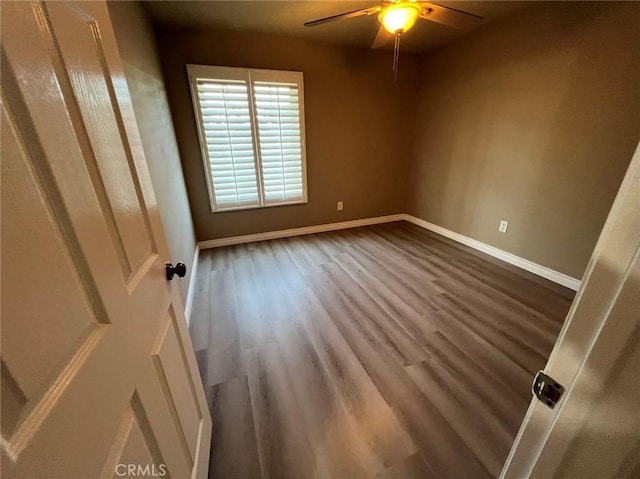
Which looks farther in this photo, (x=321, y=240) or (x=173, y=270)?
(x=321, y=240)

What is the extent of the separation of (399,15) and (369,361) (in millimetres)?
2341

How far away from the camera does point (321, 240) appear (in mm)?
3635

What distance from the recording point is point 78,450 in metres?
0.37

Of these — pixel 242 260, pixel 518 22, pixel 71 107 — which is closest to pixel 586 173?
pixel 518 22

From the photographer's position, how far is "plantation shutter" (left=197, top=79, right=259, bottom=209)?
2.92 m

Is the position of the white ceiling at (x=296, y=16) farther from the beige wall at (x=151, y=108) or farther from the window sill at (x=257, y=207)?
the window sill at (x=257, y=207)

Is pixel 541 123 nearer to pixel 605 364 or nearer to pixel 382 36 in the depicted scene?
pixel 382 36

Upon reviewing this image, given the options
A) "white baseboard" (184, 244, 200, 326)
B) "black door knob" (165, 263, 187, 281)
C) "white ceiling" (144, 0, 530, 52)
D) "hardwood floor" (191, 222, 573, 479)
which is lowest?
"hardwood floor" (191, 222, 573, 479)

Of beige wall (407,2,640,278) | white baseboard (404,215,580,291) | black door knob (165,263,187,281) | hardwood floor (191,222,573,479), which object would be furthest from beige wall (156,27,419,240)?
black door knob (165,263,187,281)

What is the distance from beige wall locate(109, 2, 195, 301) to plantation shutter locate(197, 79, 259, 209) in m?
0.51

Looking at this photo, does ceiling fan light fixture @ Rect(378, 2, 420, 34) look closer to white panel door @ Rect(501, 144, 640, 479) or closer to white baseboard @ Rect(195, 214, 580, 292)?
white panel door @ Rect(501, 144, 640, 479)

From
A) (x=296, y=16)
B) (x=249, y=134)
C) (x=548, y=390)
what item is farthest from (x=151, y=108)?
(x=548, y=390)

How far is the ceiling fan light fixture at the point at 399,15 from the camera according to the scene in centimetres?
166

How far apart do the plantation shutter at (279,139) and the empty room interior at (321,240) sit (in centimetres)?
3
